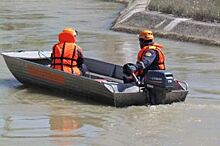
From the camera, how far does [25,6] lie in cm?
4019

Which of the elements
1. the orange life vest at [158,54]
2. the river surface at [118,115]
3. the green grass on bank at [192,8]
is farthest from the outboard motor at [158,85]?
the green grass on bank at [192,8]

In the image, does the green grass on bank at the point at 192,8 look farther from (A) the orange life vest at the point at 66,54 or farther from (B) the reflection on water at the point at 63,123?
(B) the reflection on water at the point at 63,123

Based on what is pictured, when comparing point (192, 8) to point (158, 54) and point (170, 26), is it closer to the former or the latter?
point (170, 26)

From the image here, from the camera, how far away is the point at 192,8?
92.0ft

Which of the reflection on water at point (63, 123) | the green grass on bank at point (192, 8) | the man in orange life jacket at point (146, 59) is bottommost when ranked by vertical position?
the reflection on water at point (63, 123)

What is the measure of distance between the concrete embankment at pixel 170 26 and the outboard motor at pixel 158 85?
33.8ft

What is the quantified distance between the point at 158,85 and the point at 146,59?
67cm

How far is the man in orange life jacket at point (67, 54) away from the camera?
1345 cm

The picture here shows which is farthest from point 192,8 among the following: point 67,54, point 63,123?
point 63,123

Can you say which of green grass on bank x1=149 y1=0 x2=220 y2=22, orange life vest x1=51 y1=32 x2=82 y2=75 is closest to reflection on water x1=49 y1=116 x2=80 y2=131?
orange life vest x1=51 y1=32 x2=82 y2=75

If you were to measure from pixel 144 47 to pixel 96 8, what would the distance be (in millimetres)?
26864

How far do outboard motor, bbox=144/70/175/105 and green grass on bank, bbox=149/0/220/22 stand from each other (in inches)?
513

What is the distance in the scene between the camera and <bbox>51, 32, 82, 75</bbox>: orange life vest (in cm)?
1345

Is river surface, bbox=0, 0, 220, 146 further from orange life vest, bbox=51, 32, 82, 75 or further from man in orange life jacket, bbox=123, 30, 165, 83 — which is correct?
man in orange life jacket, bbox=123, 30, 165, 83
